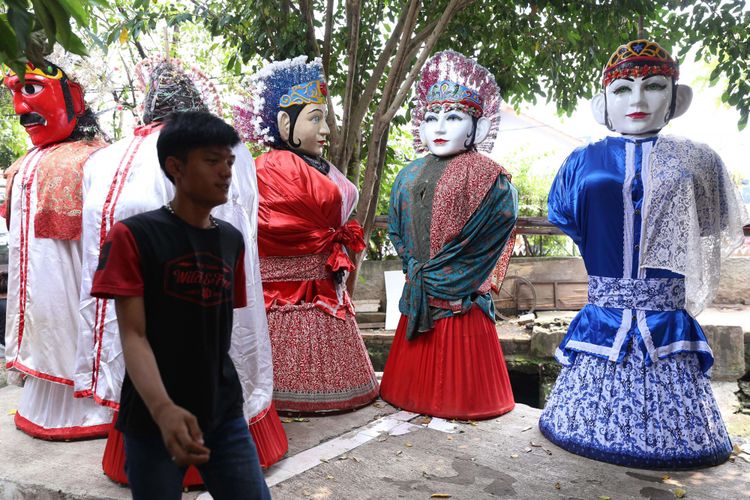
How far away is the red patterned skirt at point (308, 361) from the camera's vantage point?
410 centimetres

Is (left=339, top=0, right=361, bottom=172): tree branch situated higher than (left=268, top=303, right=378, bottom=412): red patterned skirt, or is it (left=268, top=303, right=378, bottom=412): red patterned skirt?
(left=339, top=0, right=361, bottom=172): tree branch

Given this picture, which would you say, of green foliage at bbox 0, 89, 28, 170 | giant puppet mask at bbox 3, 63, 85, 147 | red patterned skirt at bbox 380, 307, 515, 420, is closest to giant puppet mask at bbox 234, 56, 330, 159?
giant puppet mask at bbox 3, 63, 85, 147

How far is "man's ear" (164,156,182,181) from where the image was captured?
1808mm

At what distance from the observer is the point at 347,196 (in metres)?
4.35

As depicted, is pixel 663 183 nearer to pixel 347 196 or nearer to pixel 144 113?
pixel 347 196

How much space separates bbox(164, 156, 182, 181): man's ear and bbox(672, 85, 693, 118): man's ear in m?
2.91

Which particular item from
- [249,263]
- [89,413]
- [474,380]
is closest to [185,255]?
[249,263]

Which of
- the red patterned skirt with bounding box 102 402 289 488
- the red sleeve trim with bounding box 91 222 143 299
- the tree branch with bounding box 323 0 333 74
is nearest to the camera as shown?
the red sleeve trim with bounding box 91 222 143 299

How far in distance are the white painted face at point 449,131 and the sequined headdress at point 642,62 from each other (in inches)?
37.9

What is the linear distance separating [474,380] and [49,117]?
304cm

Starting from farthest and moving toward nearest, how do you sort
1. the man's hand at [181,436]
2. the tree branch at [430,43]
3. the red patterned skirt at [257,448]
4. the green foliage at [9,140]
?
1. the green foliage at [9,140]
2. the tree branch at [430,43]
3. the red patterned skirt at [257,448]
4. the man's hand at [181,436]

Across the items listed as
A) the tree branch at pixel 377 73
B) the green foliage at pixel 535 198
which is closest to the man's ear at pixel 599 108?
the tree branch at pixel 377 73

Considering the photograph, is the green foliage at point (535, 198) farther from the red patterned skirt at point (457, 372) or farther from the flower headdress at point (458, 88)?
the red patterned skirt at point (457, 372)

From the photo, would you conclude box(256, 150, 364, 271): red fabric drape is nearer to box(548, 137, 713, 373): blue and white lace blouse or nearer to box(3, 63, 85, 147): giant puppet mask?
box(3, 63, 85, 147): giant puppet mask
